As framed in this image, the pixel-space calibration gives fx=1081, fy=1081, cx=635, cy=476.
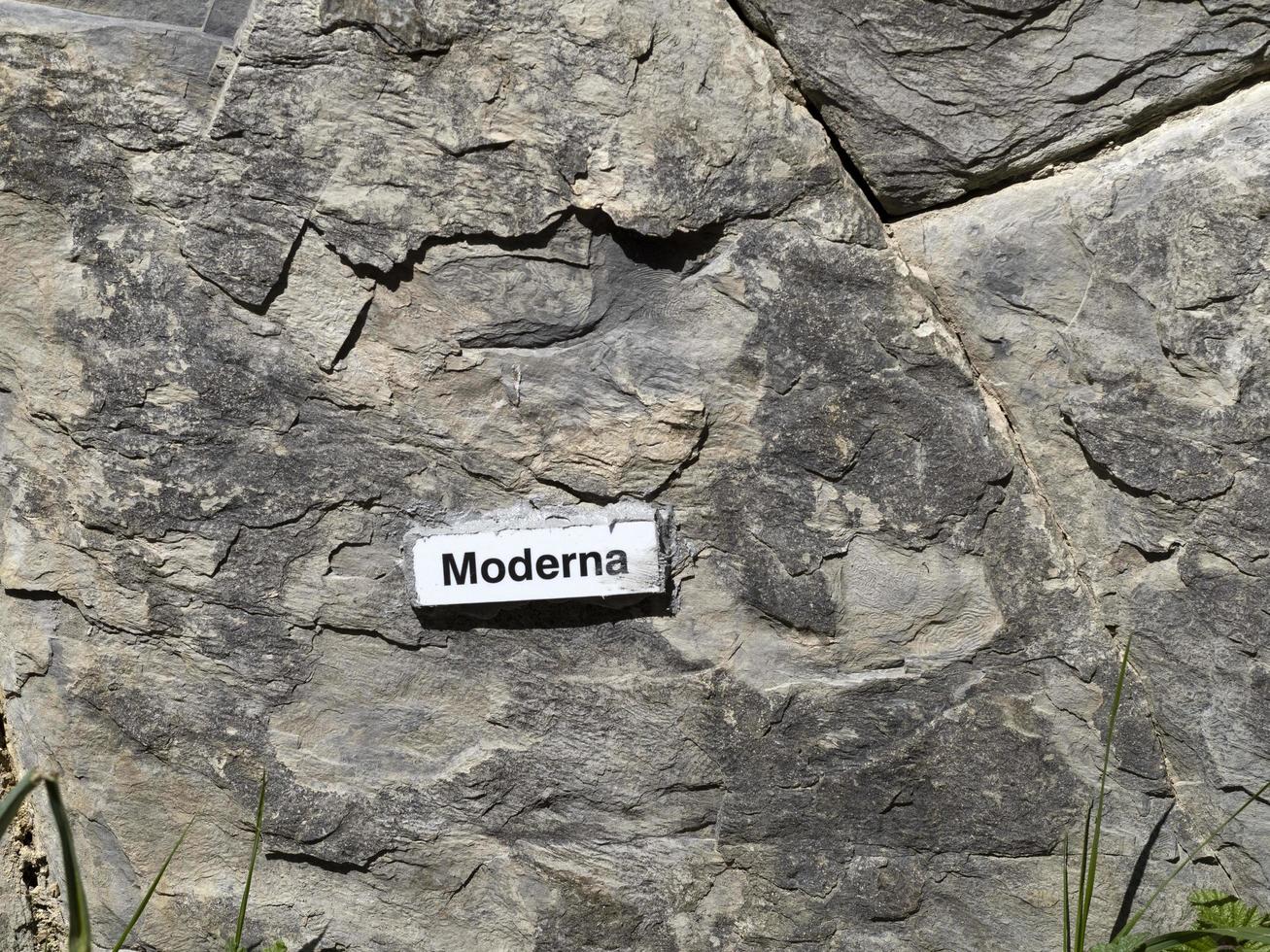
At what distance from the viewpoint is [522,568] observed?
4.73ft

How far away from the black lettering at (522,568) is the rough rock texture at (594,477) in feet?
0.27

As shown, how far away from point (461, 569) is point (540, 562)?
11 cm

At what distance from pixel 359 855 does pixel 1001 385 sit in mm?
1120

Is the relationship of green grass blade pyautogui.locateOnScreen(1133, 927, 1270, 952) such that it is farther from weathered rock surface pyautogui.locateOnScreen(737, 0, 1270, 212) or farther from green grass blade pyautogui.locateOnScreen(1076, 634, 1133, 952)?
weathered rock surface pyautogui.locateOnScreen(737, 0, 1270, 212)

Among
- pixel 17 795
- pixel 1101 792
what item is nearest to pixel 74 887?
pixel 17 795

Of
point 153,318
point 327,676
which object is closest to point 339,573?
point 327,676

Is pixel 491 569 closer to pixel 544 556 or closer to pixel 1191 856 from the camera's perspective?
pixel 544 556

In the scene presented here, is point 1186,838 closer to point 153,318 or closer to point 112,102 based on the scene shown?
point 153,318

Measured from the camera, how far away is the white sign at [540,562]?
1.42 m

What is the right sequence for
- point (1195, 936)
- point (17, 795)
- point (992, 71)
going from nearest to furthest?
point (17, 795), point (992, 71), point (1195, 936)

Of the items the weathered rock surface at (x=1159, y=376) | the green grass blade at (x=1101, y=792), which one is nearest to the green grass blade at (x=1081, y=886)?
the green grass blade at (x=1101, y=792)

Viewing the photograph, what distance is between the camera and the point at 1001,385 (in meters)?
1.38

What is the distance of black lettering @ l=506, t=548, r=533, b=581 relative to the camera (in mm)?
1439

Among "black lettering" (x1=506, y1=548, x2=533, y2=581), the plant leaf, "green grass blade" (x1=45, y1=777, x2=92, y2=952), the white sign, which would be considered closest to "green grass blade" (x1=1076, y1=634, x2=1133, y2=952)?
the plant leaf
